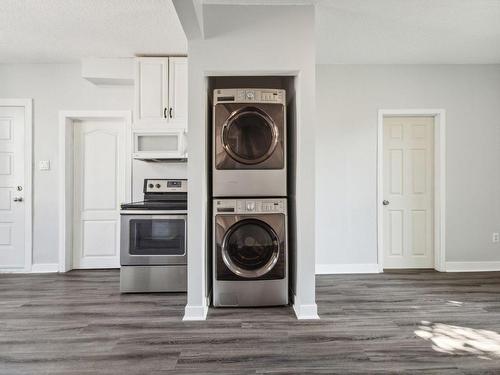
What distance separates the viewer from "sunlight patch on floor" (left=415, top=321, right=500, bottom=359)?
2.06m

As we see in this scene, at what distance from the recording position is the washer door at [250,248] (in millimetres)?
2705

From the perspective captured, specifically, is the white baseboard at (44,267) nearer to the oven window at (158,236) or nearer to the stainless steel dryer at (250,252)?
the oven window at (158,236)

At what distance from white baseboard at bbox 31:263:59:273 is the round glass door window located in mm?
2848

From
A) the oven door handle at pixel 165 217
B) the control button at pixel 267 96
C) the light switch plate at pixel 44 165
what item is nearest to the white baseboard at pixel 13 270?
the light switch plate at pixel 44 165

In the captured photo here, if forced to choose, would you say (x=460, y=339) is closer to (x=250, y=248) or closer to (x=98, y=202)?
(x=250, y=248)

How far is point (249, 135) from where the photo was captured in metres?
2.71

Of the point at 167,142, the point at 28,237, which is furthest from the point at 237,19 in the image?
the point at 28,237

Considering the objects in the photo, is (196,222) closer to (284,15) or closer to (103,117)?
(284,15)

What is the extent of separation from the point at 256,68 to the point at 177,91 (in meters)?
1.29

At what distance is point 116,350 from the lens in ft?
6.81

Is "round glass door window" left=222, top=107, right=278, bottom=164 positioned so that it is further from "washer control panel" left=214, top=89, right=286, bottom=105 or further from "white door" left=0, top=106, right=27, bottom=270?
"white door" left=0, top=106, right=27, bottom=270

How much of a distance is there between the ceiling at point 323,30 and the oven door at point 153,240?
1842 millimetres

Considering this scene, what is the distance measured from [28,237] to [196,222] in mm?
2678

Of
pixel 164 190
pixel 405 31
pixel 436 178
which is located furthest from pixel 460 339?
pixel 164 190
